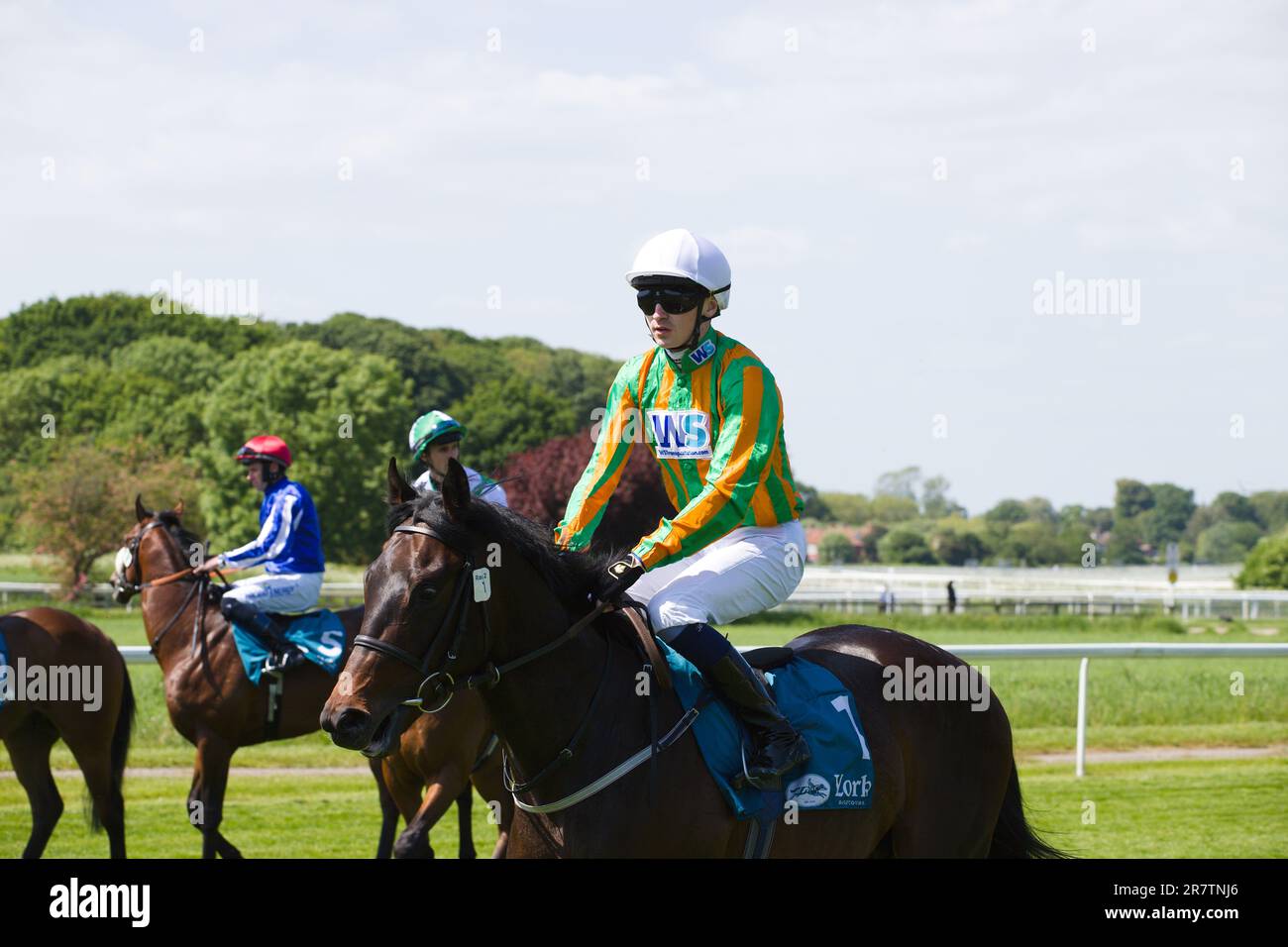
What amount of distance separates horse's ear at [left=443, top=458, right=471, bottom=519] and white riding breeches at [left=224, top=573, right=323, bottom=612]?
428 centimetres

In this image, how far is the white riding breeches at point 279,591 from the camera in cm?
724

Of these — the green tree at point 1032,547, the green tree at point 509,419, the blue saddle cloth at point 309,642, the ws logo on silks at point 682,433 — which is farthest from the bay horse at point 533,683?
the green tree at point 1032,547

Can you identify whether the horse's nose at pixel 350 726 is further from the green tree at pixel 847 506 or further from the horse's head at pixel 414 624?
the green tree at pixel 847 506

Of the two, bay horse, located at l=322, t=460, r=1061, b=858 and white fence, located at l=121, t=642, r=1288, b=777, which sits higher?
bay horse, located at l=322, t=460, r=1061, b=858

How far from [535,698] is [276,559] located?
4359 mm

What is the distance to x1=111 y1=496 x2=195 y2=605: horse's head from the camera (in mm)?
7719

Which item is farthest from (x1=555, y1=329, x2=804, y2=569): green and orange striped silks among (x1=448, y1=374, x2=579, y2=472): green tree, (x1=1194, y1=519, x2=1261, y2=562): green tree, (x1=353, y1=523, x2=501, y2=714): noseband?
(x1=1194, y1=519, x2=1261, y2=562): green tree

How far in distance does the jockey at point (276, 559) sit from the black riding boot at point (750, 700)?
162 inches

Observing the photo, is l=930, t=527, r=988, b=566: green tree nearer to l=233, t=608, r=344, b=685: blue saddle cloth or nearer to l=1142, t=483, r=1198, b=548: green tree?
l=1142, t=483, r=1198, b=548: green tree

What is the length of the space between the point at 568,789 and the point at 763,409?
114 cm
